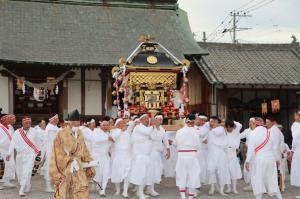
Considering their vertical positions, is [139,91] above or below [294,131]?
above

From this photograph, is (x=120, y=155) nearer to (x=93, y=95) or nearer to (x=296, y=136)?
(x=296, y=136)

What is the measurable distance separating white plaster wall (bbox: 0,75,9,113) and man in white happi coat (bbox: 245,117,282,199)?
10732 mm

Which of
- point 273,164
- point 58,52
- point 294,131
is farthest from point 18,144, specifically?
point 58,52

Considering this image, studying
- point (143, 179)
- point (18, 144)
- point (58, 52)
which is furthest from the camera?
point (58, 52)

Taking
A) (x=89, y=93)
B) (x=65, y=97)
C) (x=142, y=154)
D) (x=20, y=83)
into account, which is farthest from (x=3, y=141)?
(x=89, y=93)

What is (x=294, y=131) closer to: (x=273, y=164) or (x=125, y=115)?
(x=273, y=164)

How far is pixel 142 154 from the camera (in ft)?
33.2

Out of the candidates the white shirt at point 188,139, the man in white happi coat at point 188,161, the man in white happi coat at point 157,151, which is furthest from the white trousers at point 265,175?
the man in white happi coat at point 157,151

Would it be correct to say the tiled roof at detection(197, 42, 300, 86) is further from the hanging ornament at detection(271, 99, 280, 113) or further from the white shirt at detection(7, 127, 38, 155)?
the white shirt at detection(7, 127, 38, 155)

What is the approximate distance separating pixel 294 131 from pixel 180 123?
3.18 metres

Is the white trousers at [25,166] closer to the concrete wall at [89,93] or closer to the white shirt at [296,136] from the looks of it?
the white shirt at [296,136]

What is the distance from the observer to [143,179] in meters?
9.93

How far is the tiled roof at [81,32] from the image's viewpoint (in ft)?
58.5

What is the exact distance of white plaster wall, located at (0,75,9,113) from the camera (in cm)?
1764
